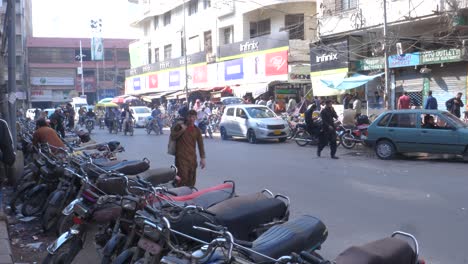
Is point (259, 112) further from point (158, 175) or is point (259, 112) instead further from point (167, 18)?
point (167, 18)

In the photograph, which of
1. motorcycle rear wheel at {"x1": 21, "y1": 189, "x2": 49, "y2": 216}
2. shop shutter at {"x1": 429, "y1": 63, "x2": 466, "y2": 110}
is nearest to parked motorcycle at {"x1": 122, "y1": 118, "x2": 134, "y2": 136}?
shop shutter at {"x1": 429, "y1": 63, "x2": 466, "y2": 110}

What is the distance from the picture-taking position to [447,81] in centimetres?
2059

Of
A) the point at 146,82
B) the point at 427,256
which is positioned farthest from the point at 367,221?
the point at 146,82

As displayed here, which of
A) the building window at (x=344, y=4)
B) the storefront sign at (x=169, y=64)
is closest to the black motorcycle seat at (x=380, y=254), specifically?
the building window at (x=344, y=4)

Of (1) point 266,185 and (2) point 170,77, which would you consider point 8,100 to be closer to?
(1) point 266,185

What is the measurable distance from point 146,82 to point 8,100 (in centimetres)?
3813

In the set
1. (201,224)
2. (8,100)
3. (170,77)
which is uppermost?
(170,77)

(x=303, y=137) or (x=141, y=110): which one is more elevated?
(x=141, y=110)

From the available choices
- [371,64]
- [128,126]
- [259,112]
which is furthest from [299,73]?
[128,126]

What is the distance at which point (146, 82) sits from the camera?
161ft

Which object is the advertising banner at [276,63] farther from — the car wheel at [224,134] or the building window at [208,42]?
the building window at [208,42]

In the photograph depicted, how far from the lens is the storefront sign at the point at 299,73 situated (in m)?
28.1

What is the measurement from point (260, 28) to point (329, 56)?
10.3m

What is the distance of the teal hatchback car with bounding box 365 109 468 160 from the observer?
12961 millimetres
